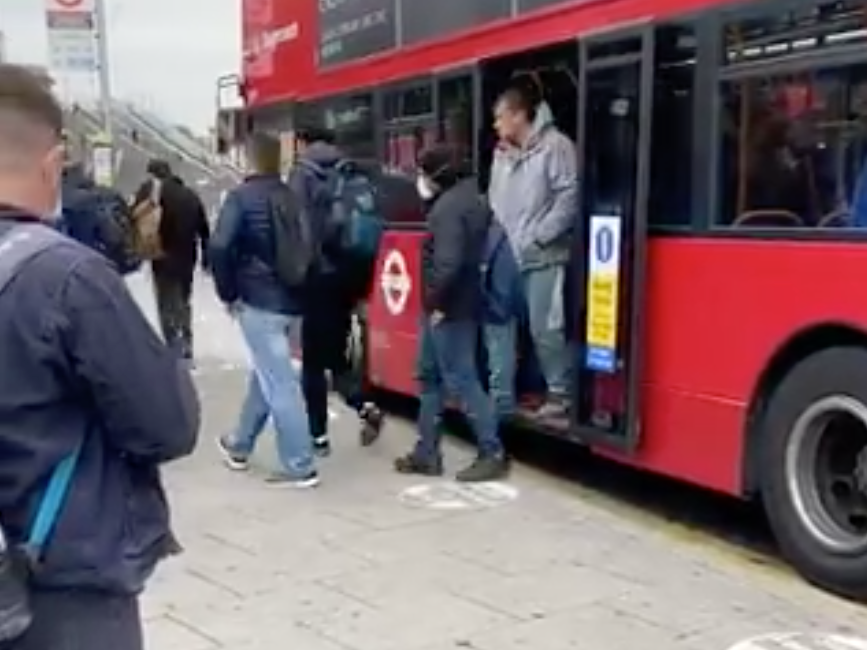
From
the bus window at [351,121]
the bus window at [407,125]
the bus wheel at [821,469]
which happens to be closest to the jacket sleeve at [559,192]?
the bus window at [407,125]

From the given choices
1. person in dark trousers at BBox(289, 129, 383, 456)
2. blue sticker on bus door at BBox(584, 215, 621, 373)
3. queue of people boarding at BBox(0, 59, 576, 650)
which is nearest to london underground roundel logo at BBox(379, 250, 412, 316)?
queue of people boarding at BBox(0, 59, 576, 650)

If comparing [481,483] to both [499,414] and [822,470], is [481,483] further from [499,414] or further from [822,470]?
[822,470]

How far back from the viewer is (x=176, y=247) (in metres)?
12.6

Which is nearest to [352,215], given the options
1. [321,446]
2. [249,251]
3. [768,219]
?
[249,251]

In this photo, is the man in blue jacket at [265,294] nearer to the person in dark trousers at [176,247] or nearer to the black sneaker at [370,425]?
the black sneaker at [370,425]

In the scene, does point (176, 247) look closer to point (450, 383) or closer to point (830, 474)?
point (450, 383)

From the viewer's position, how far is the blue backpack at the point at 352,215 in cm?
803

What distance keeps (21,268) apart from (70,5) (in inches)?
569

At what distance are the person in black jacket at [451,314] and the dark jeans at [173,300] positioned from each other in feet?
16.4

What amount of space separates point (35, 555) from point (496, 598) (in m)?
3.29

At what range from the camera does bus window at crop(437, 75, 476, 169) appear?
28.6ft

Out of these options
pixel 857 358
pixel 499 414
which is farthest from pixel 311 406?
pixel 857 358

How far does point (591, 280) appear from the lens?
7.16m

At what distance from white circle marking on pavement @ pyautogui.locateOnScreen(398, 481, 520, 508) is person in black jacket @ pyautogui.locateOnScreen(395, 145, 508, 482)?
0.13 metres
